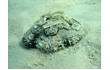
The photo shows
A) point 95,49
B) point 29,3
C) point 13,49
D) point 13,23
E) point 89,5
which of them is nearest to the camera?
point 95,49

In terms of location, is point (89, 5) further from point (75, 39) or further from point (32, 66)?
point (32, 66)

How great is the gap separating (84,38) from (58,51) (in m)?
0.66

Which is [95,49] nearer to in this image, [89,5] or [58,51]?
[58,51]

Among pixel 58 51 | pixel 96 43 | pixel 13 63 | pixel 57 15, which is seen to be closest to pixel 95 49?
pixel 96 43

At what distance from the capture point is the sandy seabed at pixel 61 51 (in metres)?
3.00

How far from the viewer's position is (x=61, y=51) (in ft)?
10.3

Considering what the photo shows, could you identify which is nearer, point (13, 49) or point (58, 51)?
point (58, 51)

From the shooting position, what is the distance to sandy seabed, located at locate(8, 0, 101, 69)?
3.00 meters

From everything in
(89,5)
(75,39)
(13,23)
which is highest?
(89,5)

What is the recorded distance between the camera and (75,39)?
127 inches

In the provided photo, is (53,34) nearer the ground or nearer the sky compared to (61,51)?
nearer the sky

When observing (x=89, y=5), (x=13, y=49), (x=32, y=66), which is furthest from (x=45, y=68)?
(x=89, y=5)

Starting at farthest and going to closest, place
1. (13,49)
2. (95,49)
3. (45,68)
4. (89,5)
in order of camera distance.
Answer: (89,5), (13,49), (95,49), (45,68)

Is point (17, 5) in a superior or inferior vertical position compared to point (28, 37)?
superior
